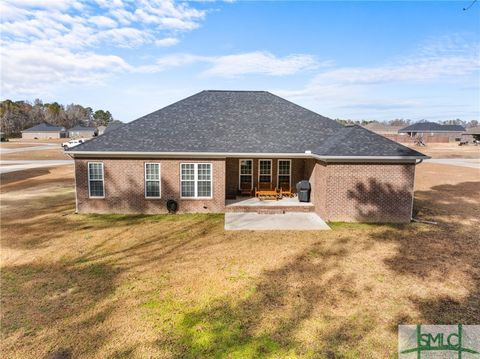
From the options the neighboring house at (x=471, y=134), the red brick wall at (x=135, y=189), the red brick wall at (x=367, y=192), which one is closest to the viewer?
the red brick wall at (x=367, y=192)

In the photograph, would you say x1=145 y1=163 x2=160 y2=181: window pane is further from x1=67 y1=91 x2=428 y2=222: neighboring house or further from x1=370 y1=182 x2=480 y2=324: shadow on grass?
x1=370 y1=182 x2=480 y2=324: shadow on grass

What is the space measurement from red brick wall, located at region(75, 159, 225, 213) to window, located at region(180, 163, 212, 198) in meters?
0.21

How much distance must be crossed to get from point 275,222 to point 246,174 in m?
5.29

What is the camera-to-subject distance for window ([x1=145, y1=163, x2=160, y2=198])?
644 inches

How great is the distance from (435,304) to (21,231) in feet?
49.9

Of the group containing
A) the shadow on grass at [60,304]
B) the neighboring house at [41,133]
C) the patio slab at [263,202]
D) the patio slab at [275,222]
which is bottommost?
the shadow on grass at [60,304]

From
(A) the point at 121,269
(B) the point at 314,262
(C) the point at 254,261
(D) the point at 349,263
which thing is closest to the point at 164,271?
(A) the point at 121,269

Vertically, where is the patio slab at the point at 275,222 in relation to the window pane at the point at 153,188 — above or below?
below

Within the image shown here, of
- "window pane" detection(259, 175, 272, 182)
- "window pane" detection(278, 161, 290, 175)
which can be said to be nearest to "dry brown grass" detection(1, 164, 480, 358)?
"window pane" detection(259, 175, 272, 182)

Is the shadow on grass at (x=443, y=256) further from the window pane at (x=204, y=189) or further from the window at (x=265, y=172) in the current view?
the window pane at (x=204, y=189)

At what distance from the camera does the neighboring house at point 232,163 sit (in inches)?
588

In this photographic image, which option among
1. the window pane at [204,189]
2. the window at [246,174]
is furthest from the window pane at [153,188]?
the window at [246,174]

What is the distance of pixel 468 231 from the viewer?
45.7ft

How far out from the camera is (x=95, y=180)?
1634 centimetres
